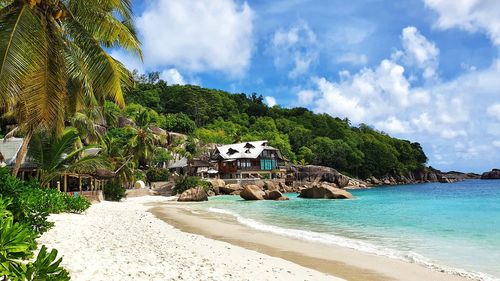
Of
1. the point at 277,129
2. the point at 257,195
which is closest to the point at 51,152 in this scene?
the point at 257,195

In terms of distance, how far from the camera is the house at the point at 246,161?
227 ft

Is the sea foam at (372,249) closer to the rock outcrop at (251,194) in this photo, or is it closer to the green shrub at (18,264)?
the green shrub at (18,264)

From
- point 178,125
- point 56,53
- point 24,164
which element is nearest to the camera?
point 56,53

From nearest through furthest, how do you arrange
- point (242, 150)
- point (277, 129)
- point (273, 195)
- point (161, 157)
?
1. point (273, 195)
2. point (161, 157)
3. point (242, 150)
4. point (277, 129)

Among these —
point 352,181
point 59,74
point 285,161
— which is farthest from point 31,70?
point 352,181

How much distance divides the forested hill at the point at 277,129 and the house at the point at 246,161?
40.6 feet

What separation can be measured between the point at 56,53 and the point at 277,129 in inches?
3885

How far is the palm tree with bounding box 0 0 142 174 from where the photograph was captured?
8102 millimetres

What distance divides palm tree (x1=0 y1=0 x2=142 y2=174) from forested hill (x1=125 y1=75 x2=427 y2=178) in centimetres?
7077

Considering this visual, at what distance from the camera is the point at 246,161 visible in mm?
70125

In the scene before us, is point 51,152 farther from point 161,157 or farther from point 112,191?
point 161,157

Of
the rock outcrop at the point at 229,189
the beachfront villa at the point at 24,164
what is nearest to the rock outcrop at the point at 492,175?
the rock outcrop at the point at 229,189

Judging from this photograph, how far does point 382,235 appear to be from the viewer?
16.3 m

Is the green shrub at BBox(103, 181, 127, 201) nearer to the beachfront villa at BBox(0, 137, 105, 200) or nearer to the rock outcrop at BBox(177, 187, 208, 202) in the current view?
the beachfront villa at BBox(0, 137, 105, 200)
